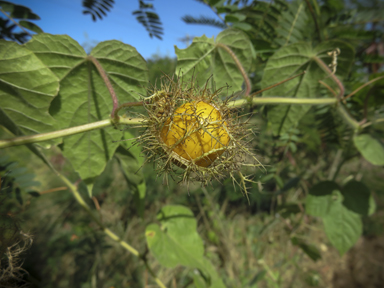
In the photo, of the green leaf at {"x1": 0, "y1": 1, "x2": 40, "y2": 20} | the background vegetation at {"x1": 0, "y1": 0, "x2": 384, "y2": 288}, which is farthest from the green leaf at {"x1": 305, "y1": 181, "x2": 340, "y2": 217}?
the green leaf at {"x1": 0, "y1": 1, "x2": 40, "y2": 20}

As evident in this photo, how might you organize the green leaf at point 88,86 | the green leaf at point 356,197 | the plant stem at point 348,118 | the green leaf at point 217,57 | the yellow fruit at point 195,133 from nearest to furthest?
the yellow fruit at point 195,133
the green leaf at point 88,86
the green leaf at point 217,57
the plant stem at point 348,118
the green leaf at point 356,197

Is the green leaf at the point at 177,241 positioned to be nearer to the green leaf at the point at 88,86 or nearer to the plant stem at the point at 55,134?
the green leaf at the point at 88,86

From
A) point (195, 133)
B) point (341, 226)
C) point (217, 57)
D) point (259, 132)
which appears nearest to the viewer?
point (195, 133)

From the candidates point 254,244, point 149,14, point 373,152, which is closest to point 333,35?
point 373,152

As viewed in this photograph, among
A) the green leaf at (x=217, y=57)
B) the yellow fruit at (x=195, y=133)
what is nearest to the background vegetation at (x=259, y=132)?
the green leaf at (x=217, y=57)

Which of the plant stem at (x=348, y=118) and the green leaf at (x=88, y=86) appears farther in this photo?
the plant stem at (x=348, y=118)

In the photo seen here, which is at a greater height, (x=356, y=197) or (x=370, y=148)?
(x=370, y=148)

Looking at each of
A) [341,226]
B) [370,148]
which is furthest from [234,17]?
[341,226]

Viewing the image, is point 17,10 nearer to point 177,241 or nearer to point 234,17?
point 234,17
